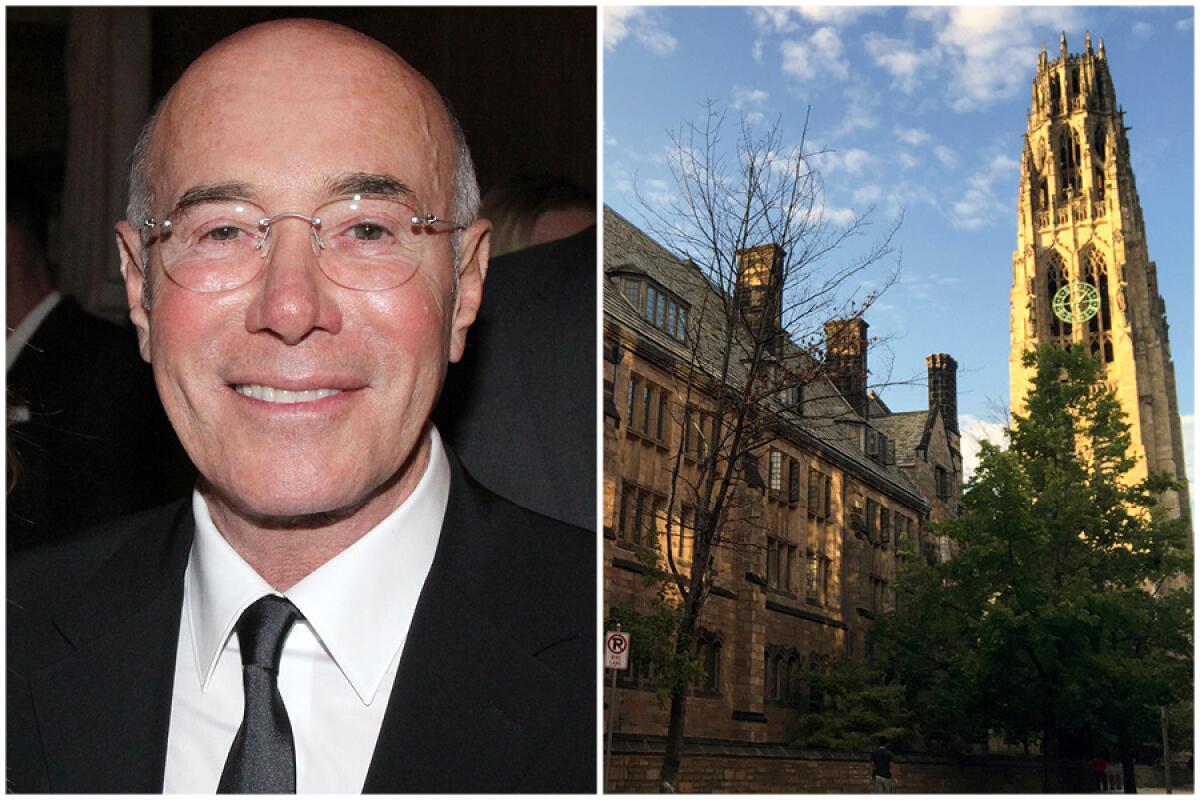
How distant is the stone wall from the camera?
14.2 m

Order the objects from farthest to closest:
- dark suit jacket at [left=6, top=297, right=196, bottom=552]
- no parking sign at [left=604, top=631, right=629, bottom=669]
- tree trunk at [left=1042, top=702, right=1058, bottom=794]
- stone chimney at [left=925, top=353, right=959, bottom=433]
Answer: stone chimney at [left=925, top=353, right=959, bottom=433] → tree trunk at [left=1042, top=702, right=1058, bottom=794] → no parking sign at [left=604, top=631, right=629, bottom=669] → dark suit jacket at [left=6, top=297, right=196, bottom=552]

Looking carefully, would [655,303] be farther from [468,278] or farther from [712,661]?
[468,278]

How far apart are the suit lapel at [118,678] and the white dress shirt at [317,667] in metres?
0.12

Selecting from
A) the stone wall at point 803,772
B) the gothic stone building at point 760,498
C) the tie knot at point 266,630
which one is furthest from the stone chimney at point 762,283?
the tie knot at point 266,630

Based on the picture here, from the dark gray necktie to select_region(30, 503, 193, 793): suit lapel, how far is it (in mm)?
387

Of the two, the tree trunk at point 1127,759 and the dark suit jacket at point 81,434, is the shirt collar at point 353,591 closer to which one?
the dark suit jacket at point 81,434

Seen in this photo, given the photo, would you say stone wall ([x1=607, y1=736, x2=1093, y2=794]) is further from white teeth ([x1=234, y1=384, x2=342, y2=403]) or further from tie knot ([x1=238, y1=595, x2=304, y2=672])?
white teeth ([x1=234, y1=384, x2=342, y2=403])

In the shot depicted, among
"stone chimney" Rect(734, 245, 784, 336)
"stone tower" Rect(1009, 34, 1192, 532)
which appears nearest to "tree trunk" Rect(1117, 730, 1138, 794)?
"stone chimney" Rect(734, 245, 784, 336)

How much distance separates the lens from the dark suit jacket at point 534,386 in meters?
5.30

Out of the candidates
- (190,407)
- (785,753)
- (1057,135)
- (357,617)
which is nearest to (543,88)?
(190,407)

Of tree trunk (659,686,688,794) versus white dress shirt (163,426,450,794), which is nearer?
white dress shirt (163,426,450,794)

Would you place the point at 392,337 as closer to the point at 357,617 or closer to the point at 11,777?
the point at 357,617

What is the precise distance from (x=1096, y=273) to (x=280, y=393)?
44.3m

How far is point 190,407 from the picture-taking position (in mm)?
4488
